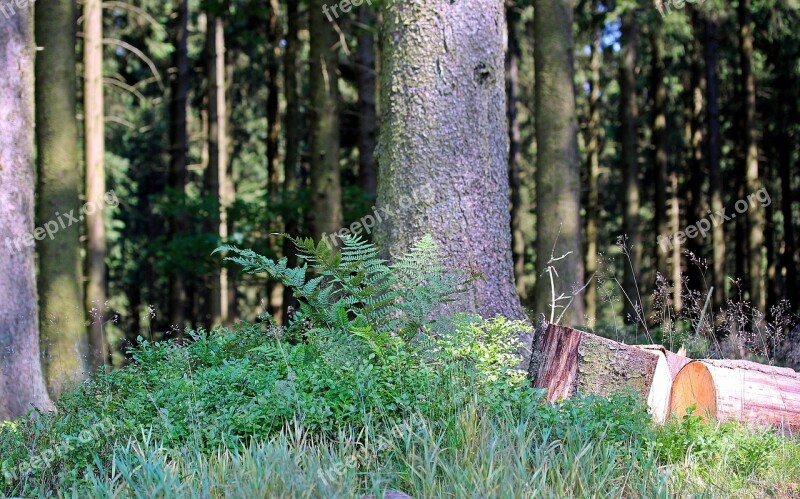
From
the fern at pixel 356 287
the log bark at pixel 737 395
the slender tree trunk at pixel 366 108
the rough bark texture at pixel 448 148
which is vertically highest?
the slender tree trunk at pixel 366 108

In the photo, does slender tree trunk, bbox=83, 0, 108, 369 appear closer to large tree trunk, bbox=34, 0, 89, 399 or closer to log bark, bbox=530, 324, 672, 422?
large tree trunk, bbox=34, 0, 89, 399

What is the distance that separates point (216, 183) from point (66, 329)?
827 cm

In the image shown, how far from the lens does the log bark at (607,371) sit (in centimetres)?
493

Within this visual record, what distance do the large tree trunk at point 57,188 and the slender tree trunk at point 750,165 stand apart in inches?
520

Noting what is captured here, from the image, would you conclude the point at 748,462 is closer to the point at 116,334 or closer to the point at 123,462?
the point at 123,462

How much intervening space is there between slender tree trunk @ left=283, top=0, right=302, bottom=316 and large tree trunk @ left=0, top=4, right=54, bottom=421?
7023 millimetres

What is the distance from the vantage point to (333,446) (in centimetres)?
404

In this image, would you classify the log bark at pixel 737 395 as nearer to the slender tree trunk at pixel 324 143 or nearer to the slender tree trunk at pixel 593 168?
the slender tree trunk at pixel 324 143

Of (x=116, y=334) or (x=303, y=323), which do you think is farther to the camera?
(x=116, y=334)

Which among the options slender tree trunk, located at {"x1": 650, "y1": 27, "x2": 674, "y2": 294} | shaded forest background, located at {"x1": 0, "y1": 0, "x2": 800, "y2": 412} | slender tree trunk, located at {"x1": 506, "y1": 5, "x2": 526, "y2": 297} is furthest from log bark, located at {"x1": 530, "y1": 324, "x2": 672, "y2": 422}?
slender tree trunk, located at {"x1": 650, "y1": 27, "x2": 674, "y2": 294}

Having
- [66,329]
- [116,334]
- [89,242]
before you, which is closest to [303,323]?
[66,329]

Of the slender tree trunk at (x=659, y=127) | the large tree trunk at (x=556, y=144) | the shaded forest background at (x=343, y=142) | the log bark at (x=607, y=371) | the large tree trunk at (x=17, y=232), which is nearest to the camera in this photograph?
the log bark at (x=607, y=371)

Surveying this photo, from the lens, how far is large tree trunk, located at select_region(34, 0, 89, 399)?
9.78 m

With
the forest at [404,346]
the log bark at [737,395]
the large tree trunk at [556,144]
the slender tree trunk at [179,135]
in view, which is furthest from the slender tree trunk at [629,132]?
the log bark at [737,395]
